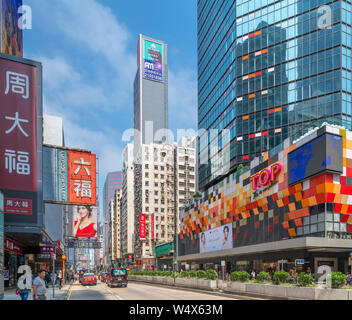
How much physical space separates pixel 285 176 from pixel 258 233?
1019 cm

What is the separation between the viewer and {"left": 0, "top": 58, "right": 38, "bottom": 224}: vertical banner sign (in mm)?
27844

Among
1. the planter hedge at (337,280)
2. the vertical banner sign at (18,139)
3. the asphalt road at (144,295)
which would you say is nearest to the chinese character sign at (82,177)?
the vertical banner sign at (18,139)

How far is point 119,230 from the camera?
18438 centimetres

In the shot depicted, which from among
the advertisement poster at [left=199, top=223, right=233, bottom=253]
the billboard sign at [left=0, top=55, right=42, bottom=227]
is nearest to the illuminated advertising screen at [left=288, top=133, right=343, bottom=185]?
the advertisement poster at [left=199, top=223, right=233, bottom=253]

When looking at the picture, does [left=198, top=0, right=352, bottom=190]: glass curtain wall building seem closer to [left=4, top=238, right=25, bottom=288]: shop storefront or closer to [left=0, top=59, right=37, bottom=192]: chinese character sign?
[left=4, top=238, right=25, bottom=288]: shop storefront

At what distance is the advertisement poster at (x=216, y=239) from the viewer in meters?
61.3

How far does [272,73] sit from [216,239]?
106 ft

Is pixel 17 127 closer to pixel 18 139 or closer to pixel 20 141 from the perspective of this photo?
pixel 18 139

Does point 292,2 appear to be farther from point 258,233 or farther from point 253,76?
point 258,233

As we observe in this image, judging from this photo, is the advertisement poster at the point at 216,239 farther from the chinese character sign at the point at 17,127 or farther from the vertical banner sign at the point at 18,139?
the chinese character sign at the point at 17,127

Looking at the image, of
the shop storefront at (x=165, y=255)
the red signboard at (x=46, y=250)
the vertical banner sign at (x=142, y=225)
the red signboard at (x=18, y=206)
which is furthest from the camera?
the vertical banner sign at (x=142, y=225)

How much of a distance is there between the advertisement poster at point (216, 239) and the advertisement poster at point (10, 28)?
39.7 m

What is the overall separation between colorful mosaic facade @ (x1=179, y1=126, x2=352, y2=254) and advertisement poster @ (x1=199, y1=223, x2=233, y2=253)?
125 cm

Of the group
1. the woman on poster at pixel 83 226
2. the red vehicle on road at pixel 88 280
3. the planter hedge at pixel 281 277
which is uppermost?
the woman on poster at pixel 83 226
